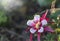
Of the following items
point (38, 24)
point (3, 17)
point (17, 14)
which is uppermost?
point (17, 14)

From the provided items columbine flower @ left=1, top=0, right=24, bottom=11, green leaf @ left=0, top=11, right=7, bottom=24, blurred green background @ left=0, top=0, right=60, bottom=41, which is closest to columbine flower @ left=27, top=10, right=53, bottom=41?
blurred green background @ left=0, top=0, right=60, bottom=41

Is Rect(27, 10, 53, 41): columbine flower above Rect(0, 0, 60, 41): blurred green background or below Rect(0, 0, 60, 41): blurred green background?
below

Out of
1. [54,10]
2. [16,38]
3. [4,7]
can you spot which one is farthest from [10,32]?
[54,10]

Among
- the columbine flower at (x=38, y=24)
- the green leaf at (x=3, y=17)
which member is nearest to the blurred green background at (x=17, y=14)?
the green leaf at (x=3, y=17)

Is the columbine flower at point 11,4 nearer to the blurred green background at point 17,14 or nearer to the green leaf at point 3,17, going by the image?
the blurred green background at point 17,14

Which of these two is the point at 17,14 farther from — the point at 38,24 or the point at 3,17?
the point at 38,24

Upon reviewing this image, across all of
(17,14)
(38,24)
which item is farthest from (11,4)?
(38,24)

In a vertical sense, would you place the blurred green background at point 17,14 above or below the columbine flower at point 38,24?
above

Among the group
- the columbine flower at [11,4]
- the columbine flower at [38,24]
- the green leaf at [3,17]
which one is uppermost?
the columbine flower at [11,4]

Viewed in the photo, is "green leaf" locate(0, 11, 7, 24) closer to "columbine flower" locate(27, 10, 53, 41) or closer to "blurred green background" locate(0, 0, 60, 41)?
"blurred green background" locate(0, 0, 60, 41)

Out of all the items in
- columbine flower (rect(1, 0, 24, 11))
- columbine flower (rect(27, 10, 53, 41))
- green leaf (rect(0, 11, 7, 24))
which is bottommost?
columbine flower (rect(27, 10, 53, 41))

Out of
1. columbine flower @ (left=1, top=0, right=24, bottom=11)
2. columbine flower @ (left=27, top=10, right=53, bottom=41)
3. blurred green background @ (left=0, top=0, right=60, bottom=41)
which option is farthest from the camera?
columbine flower @ (left=1, top=0, right=24, bottom=11)

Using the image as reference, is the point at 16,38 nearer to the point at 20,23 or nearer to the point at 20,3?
the point at 20,23
